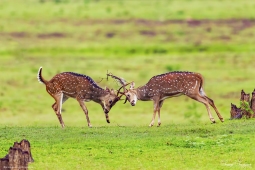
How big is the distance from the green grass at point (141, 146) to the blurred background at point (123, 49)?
5.03 meters

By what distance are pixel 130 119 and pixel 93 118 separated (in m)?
1.31

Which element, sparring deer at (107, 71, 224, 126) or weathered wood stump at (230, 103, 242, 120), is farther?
weathered wood stump at (230, 103, 242, 120)

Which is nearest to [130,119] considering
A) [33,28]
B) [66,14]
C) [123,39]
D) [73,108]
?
[73,108]

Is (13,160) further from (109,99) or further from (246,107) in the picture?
(246,107)

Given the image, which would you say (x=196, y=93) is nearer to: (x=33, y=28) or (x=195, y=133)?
(x=195, y=133)

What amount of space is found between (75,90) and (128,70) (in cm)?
1712

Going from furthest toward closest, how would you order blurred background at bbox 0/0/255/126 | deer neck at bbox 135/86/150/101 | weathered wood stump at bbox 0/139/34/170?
blurred background at bbox 0/0/255/126, deer neck at bbox 135/86/150/101, weathered wood stump at bbox 0/139/34/170

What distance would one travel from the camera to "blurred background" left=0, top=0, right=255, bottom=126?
26625 mm

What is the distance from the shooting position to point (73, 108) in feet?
89.6

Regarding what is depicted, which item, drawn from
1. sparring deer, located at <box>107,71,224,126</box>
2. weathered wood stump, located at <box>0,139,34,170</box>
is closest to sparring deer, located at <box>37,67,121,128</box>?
sparring deer, located at <box>107,71,224,126</box>

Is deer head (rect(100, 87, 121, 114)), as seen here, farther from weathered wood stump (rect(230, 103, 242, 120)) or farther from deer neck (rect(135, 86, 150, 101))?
weathered wood stump (rect(230, 103, 242, 120))

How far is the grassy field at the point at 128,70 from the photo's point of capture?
14.3m

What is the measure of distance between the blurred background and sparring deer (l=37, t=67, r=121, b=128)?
339cm

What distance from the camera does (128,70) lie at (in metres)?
34.6
